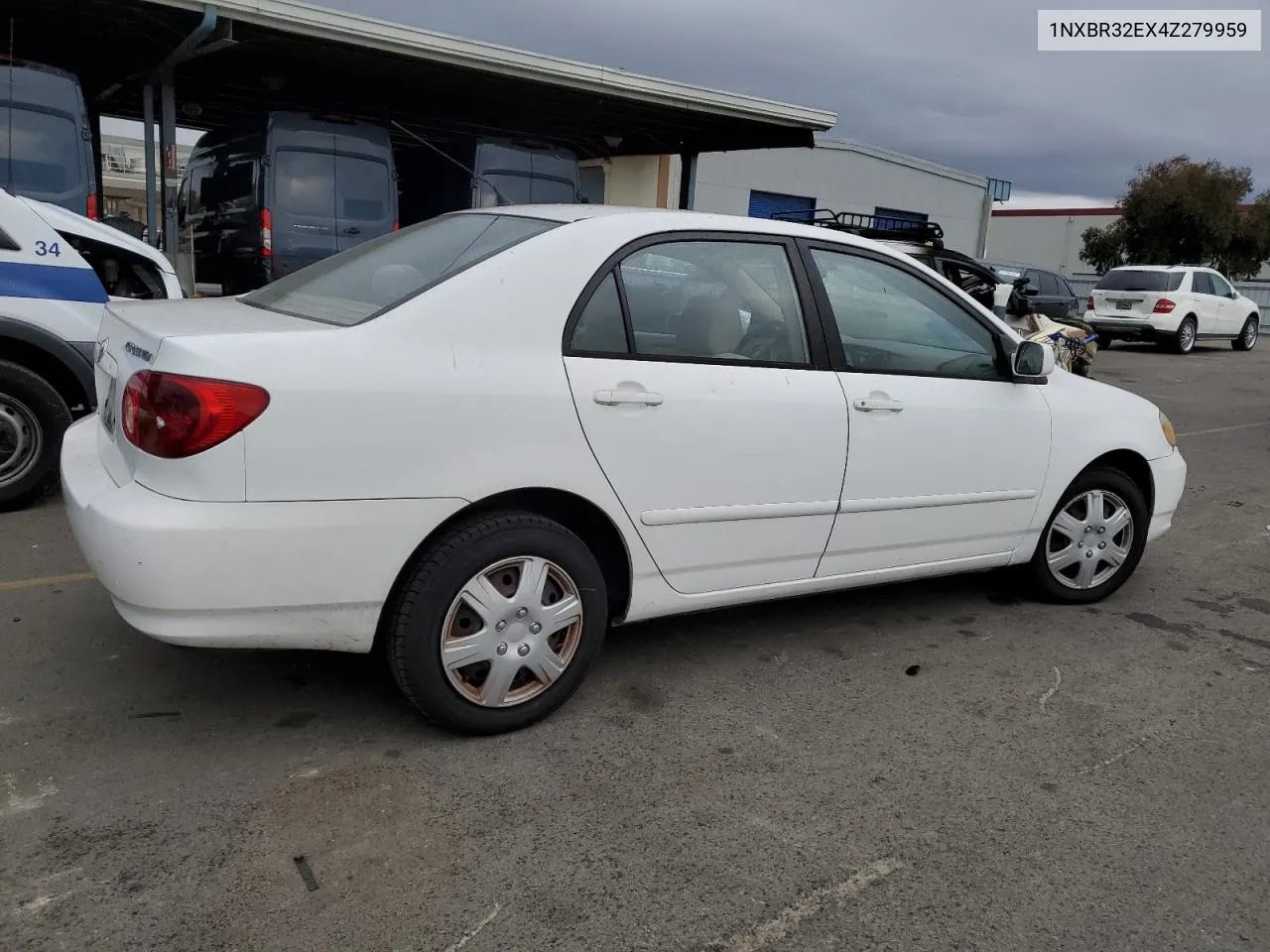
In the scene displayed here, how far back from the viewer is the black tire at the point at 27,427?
5.21m

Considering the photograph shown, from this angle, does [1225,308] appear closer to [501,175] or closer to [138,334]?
[501,175]

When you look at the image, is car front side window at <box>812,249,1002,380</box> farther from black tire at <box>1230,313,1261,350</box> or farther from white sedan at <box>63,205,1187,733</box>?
black tire at <box>1230,313,1261,350</box>

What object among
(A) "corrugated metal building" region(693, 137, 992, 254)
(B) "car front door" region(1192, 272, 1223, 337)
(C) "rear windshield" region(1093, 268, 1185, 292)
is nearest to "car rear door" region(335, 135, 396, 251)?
(A) "corrugated metal building" region(693, 137, 992, 254)

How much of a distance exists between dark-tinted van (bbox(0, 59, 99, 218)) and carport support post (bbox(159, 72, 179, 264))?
169 centimetres

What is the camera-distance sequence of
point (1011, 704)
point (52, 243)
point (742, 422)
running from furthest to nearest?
point (52, 243) → point (1011, 704) → point (742, 422)

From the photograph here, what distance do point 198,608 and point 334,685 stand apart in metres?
0.88

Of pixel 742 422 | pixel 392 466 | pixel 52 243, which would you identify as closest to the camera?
pixel 392 466

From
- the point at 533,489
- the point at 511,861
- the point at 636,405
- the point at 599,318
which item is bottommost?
the point at 511,861

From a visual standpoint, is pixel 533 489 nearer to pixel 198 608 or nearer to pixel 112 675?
pixel 198 608

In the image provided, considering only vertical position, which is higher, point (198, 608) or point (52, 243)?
point (52, 243)

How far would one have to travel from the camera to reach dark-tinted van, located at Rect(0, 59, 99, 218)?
306 inches

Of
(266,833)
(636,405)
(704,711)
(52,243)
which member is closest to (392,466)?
(636,405)

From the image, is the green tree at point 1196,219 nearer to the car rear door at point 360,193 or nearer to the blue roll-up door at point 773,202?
the blue roll-up door at point 773,202

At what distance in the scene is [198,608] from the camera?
9.02ft
